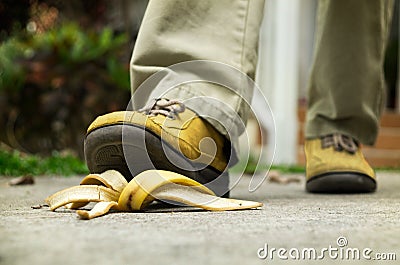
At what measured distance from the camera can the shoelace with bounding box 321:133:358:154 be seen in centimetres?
144

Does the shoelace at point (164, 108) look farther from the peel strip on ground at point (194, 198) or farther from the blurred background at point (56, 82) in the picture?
the blurred background at point (56, 82)

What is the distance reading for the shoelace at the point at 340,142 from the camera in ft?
4.74

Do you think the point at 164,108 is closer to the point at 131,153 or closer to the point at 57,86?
the point at 131,153

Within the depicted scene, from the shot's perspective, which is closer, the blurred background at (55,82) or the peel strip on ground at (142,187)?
the peel strip on ground at (142,187)

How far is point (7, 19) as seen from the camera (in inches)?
109

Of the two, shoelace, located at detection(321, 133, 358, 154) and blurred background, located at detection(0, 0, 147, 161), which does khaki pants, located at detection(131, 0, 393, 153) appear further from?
blurred background, located at detection(0, 0, 147, 161)

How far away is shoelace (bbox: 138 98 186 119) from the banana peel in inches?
4.6

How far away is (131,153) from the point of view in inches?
39.0

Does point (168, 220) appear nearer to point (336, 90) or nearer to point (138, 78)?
point (138, 78)

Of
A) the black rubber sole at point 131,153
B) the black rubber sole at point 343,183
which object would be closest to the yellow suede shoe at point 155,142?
the black rubber sole at point 131,153

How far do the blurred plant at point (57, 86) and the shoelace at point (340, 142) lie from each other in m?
1.83

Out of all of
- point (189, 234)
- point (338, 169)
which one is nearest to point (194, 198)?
point (189, 234)

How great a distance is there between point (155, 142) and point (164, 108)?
0.09 meters

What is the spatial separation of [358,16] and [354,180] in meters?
0.39
